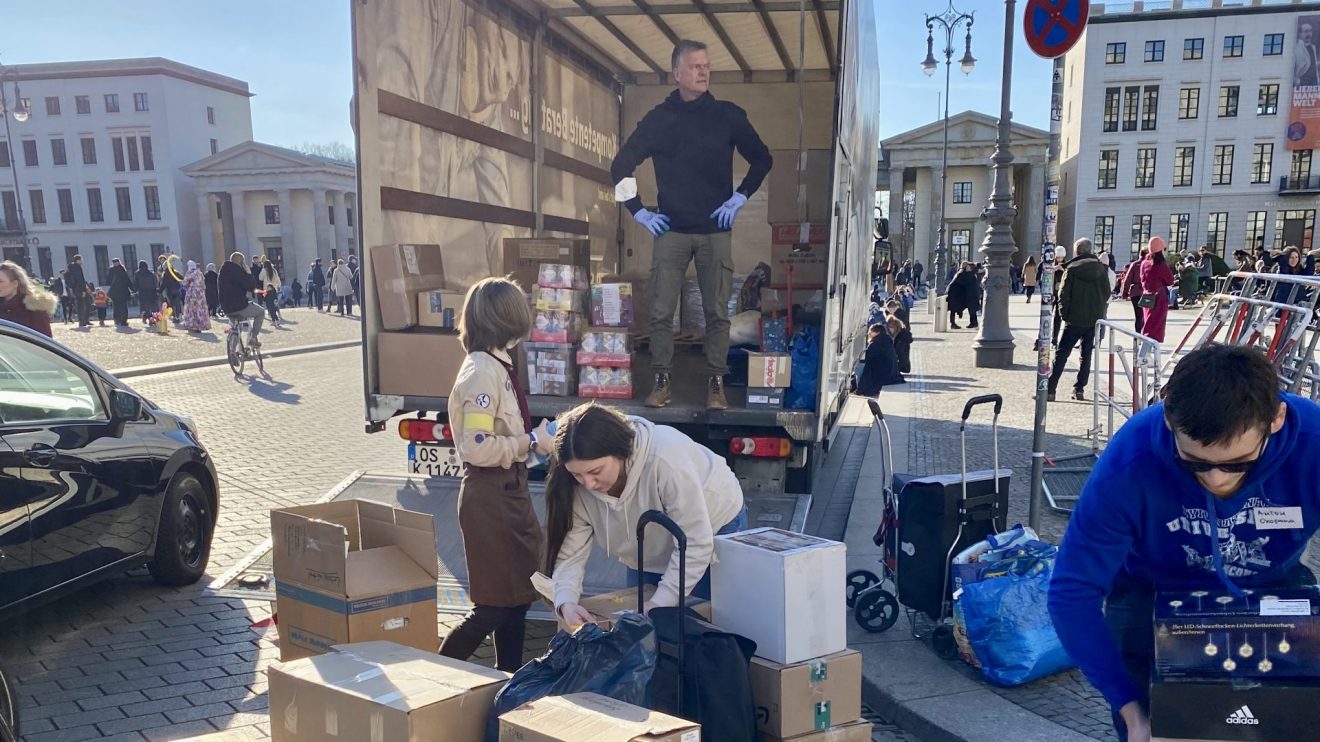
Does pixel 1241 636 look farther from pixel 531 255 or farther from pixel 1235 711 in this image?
pixel 531 255

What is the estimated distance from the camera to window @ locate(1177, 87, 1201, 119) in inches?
2240

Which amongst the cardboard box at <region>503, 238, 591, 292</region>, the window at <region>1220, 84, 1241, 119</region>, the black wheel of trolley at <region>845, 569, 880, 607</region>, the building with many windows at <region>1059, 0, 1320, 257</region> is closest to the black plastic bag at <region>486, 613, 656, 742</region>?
the black wheel of trolley at <region>845, 569, 880, 607</region>

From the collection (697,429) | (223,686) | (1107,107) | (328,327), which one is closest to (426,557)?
(223,686)

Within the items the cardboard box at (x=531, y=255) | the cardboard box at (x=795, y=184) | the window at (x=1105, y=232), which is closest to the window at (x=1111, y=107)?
the window at (x=1105, y=232)

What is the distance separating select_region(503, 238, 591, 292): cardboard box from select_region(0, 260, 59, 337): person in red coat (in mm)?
3679

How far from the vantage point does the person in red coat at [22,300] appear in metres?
6.68

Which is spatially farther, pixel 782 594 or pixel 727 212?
pixel 727 212

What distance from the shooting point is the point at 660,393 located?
5398mm

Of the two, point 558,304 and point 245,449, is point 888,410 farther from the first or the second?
point 245,449

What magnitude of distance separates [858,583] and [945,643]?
65 cm

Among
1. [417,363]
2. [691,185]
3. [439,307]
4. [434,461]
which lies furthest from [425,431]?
[691,185]

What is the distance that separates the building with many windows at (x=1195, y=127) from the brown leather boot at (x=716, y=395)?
60.5m

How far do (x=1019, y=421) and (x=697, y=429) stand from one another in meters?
5.65

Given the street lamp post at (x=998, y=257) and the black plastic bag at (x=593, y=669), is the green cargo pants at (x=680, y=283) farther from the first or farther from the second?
the street lamp post at (x=998, y=257)
